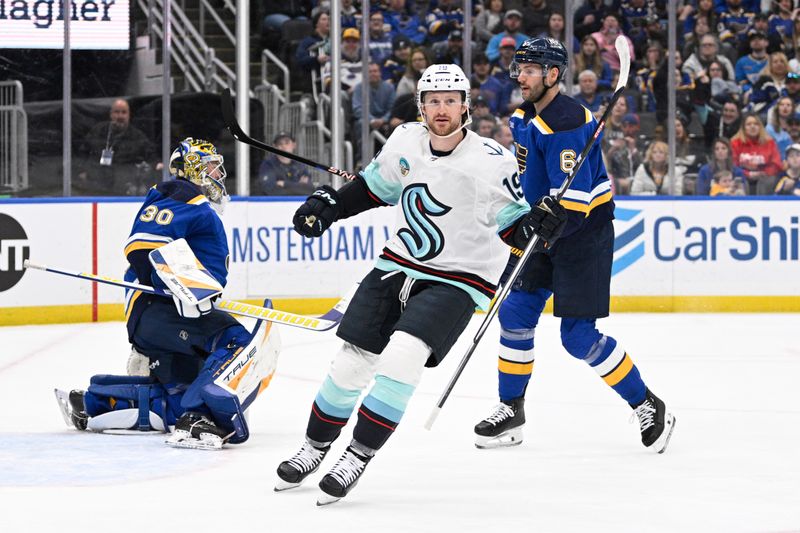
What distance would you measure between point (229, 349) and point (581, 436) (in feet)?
3.85

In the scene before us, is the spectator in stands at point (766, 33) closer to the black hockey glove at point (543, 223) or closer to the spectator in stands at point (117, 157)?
the spectator in stands at point (117, 157)

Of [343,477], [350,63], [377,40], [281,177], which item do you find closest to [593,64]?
[377,40]

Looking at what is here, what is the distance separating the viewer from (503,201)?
361 centimetres

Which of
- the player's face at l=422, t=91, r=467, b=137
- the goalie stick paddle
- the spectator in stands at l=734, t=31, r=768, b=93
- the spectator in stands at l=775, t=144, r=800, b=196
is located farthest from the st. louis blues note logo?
the spectator in stands at l=734, t=31, r=768, b=93

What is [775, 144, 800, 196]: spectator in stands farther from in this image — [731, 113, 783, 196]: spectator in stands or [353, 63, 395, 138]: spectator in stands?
[353, 63, 395, 138]: spectator in stands

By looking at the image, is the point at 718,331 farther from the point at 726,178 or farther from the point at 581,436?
the point at 581,436

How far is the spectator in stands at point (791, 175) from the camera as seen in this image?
8898 millimetres

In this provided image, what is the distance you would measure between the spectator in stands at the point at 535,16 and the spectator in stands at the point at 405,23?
27.3 inches

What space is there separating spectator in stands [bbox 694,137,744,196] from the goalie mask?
497cm

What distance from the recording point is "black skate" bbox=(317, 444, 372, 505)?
340 cm

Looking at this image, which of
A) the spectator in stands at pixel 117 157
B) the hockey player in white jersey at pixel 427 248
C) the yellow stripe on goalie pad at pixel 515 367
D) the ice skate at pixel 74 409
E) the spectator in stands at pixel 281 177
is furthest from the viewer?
the spectator in stands at pixel 281 177

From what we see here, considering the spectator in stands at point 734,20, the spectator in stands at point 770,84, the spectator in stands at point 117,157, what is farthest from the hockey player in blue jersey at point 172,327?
the spectator in stands at point 734,20

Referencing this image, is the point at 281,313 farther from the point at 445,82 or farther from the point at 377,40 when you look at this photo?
the point at 377,40

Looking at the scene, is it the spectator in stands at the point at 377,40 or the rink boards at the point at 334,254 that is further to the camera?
the spectator in stands at the point at 377,40
